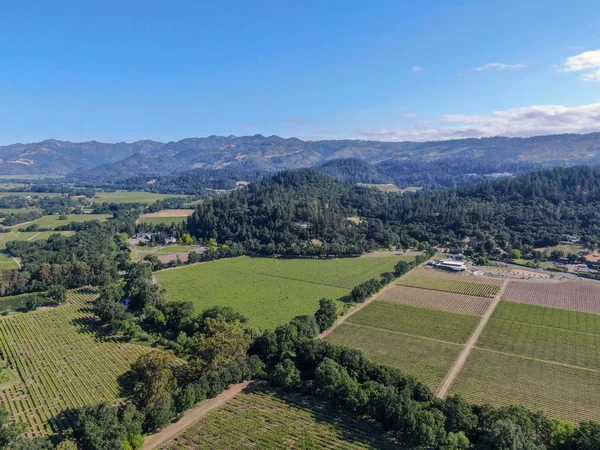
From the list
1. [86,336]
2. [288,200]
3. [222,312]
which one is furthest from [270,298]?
[288,200]

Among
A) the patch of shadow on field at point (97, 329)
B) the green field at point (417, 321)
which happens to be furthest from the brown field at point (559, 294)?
the patch of shadow on field at point (97, 329)

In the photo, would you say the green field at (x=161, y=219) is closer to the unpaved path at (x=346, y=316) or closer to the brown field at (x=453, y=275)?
the brown field at (x=453, y=275)

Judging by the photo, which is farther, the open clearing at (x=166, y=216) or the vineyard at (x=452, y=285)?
the open clearing at (x=166, y=216)

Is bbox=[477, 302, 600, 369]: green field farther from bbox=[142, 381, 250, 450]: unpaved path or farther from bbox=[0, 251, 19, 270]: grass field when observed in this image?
bbox=[0, 251, 19, 270]: grass field

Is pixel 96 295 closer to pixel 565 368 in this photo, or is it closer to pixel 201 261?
pixel 201 261

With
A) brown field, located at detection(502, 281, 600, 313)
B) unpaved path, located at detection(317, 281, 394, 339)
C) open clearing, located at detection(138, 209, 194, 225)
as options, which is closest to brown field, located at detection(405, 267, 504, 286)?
brown field, located at detection(502, 281, 600, 313)

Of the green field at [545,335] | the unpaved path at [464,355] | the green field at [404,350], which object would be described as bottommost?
the green field at [545,335]
